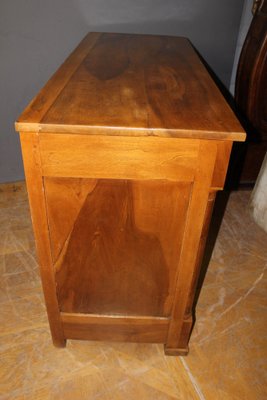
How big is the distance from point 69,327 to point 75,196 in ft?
1.61

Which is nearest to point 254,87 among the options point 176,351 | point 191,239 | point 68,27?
point 68,27

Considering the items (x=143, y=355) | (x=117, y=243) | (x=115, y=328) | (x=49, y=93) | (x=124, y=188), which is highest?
(x=49, y=93)

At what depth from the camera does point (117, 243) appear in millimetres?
863

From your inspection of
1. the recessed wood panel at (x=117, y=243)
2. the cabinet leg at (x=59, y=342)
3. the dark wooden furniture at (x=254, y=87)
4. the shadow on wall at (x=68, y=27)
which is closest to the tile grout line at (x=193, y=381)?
the recessed wood panel at (x=117, y=243)

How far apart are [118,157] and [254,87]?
1131 millimetres

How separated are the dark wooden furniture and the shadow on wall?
198mm

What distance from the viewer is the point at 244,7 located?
1.68 meters

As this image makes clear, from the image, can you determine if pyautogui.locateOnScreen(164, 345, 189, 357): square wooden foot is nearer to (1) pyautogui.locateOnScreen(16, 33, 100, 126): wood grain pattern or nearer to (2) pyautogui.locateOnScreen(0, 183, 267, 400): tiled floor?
(2) pyautogui.locateOnScreen(0, 183, 267, 400): tiled floor

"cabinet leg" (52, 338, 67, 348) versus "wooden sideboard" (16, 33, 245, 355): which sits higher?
"wooden sideboard" (16, 33, 245, 355)

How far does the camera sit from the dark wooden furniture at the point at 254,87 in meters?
1.49

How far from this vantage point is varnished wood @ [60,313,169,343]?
1.02 m

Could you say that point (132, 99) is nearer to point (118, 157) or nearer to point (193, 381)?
point (118, 157)

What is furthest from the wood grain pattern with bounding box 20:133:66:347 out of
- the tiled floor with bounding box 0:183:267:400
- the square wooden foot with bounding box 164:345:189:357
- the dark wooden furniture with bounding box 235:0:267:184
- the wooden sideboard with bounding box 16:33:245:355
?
the dark wooden furniture with bounding box 235:0:267:184

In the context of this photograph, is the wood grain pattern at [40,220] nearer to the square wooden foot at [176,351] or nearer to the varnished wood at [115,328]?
the varnished wood at [115,328]
